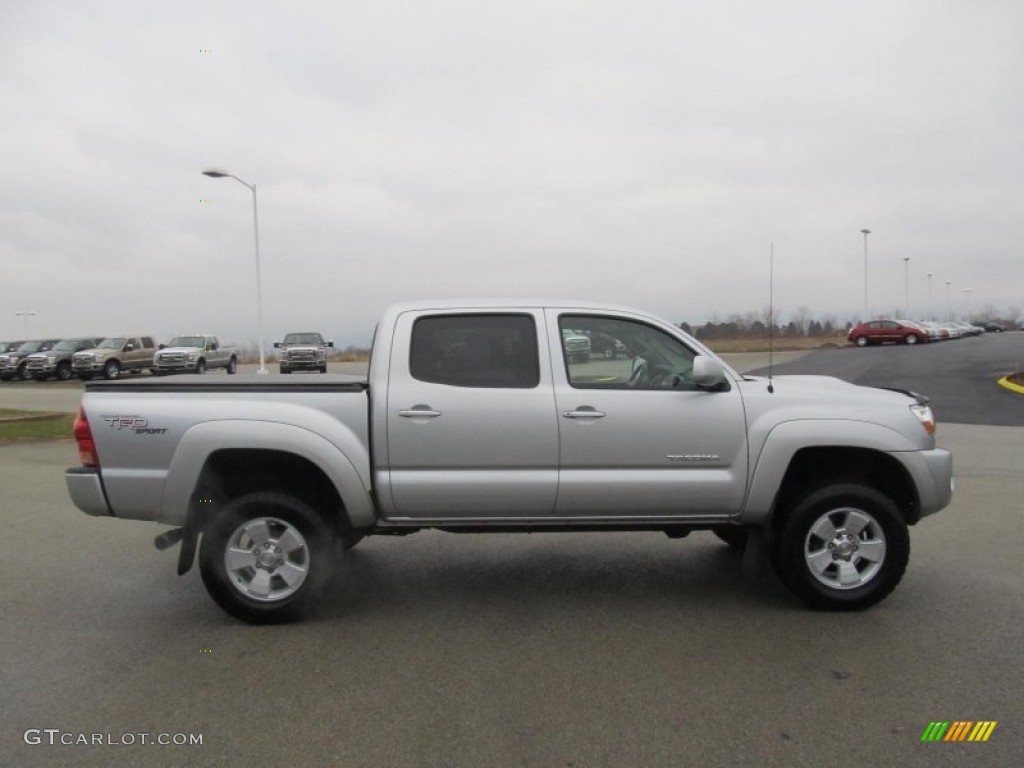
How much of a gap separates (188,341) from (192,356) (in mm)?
2122

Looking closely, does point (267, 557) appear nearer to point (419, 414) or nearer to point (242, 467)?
point (242, 467)

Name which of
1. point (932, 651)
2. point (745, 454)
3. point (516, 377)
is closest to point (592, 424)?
point (516, 377)

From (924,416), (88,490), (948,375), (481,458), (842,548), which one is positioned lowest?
(948,375)

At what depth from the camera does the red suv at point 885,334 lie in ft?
172

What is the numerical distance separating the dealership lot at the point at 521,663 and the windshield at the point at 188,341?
31.3 m

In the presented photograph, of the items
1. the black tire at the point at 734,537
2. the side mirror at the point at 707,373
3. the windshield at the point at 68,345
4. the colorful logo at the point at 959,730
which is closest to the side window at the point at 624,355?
the side mirror at the point at 707,373

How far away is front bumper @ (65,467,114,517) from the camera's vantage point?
15.6 feet

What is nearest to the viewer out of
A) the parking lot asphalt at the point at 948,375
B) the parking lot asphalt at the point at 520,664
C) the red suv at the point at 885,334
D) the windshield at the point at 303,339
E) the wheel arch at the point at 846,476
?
the parking lot asphalt at the point at 520,664

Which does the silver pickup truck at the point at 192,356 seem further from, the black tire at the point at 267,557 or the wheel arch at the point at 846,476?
the wheel arch at the point at 846,476

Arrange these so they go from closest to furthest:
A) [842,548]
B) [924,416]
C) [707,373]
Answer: [707,373] < [842,548] < [924,416]

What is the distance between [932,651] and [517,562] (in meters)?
2.88

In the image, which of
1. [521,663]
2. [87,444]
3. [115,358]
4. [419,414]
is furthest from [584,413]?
[115,358]

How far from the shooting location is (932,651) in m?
4.27

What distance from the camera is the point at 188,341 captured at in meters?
36.2
